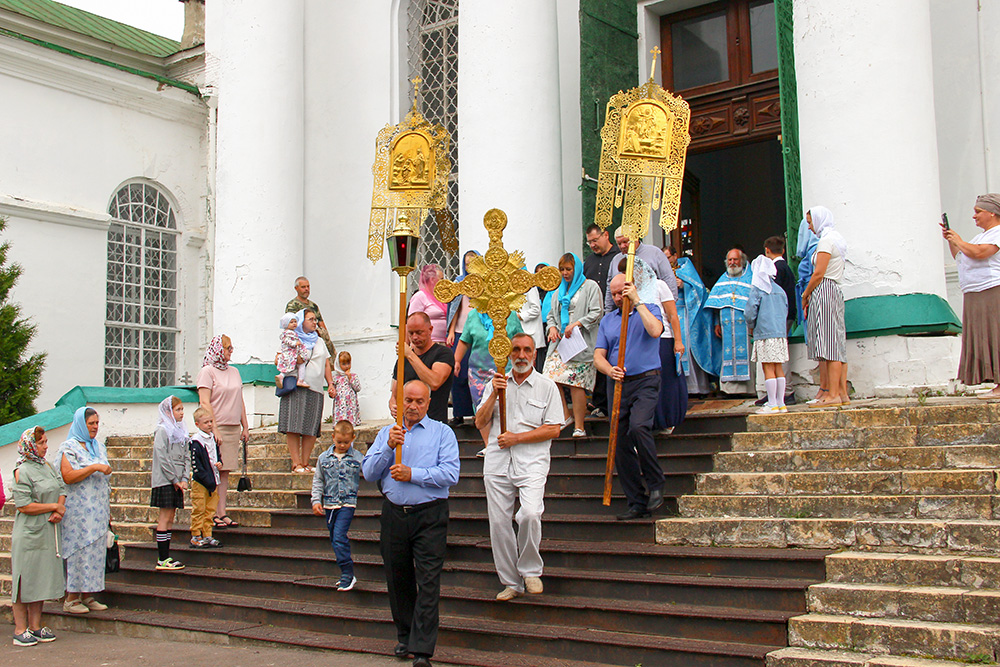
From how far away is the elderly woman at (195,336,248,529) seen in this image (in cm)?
948

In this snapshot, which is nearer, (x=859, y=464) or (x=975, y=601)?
(x=975, y=601)

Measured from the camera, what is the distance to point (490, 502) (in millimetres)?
6711

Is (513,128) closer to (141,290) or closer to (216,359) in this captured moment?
(216,359)

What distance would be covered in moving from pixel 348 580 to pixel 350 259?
7.27m

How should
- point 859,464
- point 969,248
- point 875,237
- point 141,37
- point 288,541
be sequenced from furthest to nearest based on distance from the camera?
1. point 141,37
2. point 875,237
3. point 288,541
4. point 969,248
5. point 859,464

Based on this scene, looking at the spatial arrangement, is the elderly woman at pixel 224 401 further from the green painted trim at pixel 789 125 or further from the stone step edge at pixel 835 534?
the green painted trim at pixel 789 125

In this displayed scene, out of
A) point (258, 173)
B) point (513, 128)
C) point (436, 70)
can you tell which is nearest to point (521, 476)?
point (513, 128)

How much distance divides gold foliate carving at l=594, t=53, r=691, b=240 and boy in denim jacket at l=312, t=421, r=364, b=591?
8.97 ft

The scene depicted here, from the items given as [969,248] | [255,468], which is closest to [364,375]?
[255,468]

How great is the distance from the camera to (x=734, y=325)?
9430 millimetres

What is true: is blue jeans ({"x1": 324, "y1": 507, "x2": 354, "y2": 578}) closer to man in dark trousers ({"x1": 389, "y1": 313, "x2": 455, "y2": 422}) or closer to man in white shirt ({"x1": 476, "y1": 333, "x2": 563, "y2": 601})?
man in dark trousers ({"x1": 389, "y1": 313, "x2": 455, "y2": 422})

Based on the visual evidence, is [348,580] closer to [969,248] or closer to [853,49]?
[969,248]

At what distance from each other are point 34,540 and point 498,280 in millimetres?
4281

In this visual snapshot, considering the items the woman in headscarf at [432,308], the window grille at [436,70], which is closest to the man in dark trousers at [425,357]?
the woman in headscarf at [432,308]
